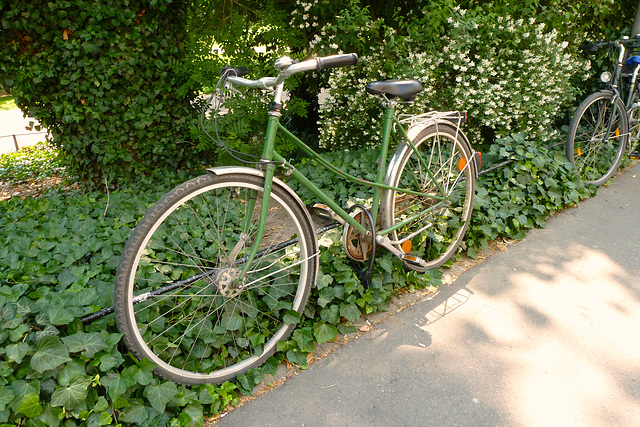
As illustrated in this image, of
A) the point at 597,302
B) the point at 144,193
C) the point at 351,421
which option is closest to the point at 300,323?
the point at 351,421

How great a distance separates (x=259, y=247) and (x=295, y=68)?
1.07 meters

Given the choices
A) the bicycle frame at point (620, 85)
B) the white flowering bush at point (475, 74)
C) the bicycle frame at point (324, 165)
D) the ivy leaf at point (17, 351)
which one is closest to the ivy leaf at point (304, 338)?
the bicycle frame at point (324, 165)

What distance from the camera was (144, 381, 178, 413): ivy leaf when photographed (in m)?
1.90

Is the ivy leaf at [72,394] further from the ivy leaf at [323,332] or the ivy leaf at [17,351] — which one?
the ivy leaf at [323,332]

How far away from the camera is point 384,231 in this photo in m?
2.74

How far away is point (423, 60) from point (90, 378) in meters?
3.51

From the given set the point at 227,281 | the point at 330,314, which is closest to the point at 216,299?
the point at 227,281

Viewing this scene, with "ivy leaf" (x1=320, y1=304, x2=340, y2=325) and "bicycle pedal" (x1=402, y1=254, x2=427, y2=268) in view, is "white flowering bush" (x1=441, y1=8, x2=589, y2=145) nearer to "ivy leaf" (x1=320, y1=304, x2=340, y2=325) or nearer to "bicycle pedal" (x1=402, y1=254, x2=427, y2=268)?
"bicycle pedal" (x1=402, y1=254, x2=427, y2=268)

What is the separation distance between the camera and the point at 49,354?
1787mm

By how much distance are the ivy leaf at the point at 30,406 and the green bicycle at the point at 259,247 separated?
37cm

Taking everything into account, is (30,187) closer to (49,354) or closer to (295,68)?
(49,354)

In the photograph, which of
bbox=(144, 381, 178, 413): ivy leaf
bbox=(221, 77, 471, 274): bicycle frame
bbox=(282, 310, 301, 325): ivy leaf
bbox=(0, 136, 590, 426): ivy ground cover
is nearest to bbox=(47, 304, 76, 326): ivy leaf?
bbox=(0, 136, 590, 426): ivy ground cover

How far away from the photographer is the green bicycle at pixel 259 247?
6.45ft

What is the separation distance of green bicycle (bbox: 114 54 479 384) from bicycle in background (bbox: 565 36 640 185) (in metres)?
1.99
